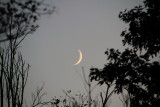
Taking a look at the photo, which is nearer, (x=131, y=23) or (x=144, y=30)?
(x=144, y=30)

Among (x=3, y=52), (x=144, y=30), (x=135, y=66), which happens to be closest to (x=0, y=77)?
(x=3, y=52)

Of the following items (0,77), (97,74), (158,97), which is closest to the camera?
(0,77)

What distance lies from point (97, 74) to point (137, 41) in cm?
293

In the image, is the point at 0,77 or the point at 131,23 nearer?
the point at 0,77

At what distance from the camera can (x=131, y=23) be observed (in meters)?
10.1

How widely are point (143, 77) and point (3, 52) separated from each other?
716cm

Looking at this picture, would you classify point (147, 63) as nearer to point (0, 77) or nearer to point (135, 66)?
point (135, 66)

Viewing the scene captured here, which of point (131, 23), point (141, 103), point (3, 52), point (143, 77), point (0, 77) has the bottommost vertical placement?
point (141, 103)

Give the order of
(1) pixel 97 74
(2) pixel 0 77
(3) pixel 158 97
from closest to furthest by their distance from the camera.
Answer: (2) pixel 0 77 < (3) pixel 158 97 < (1) pixel 97 74

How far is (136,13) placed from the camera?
33.5 feet

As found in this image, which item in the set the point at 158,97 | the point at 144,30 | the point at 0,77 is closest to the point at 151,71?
the point at 158,97

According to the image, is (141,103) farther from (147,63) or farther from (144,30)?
(144,30)

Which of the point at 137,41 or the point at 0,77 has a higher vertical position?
the point at 137,41

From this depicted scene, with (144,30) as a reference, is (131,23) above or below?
Result: above
